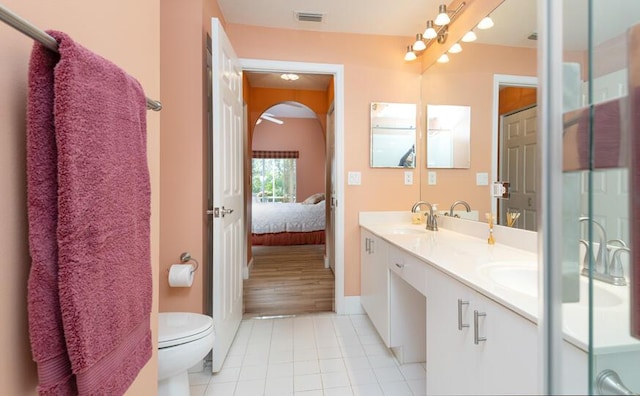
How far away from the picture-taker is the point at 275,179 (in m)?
7.89

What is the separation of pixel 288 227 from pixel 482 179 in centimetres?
379

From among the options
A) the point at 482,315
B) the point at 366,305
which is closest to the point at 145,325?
the point at 482,315

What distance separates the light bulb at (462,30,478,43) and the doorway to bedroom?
1.66m

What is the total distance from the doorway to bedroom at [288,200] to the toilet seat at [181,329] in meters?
1.14

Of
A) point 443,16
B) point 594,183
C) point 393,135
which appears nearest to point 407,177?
point 393,135

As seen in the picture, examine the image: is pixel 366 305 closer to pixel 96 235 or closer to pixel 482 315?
pixel 482 315

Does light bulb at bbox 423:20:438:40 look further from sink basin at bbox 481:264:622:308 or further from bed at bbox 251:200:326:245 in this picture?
bed at bbox 251:200:326:245

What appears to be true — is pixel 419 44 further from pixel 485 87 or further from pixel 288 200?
pixel 288 200

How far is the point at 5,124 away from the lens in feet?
1.63

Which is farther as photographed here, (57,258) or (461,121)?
(461,121)

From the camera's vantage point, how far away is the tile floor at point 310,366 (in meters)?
1.62

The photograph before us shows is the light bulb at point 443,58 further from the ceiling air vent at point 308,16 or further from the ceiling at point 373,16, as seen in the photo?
the ceiling air vent at point 308,16

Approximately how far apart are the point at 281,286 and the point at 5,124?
2.97 meters

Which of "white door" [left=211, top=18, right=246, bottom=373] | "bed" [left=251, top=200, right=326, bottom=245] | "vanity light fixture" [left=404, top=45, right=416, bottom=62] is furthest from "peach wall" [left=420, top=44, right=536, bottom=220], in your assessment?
"bed" [left=251, top=200, right=326, bottom=245]
